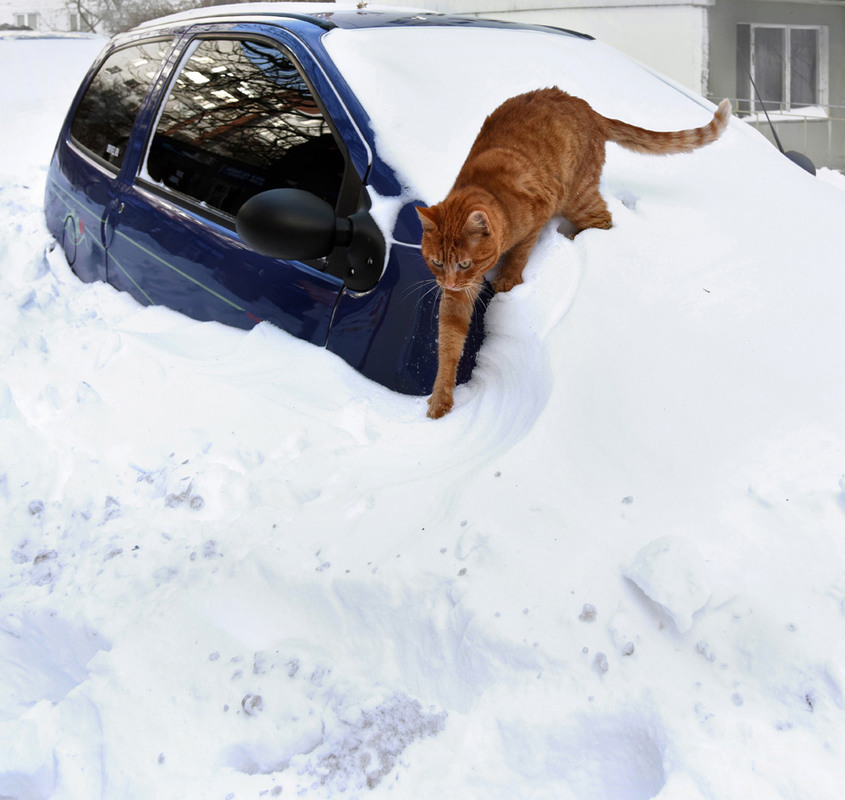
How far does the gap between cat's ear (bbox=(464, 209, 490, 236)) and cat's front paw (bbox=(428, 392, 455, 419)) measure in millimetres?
437

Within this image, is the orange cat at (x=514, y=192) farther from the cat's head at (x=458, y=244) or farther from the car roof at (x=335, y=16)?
the car roof at (x=335, y=16)

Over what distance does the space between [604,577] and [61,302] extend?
2831 mm

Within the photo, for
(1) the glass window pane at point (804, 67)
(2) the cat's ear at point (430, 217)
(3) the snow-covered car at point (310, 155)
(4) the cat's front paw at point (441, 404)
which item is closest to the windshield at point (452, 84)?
(3) the snow-covered car at point (310, 155)

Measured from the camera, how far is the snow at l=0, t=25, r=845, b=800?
4.91 feet

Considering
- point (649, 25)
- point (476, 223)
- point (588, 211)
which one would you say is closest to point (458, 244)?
point (476, 223)

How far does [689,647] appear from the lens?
154 cm

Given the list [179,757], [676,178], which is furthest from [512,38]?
[179,757]

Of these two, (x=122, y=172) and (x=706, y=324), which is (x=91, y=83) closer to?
(x=122, y=172)

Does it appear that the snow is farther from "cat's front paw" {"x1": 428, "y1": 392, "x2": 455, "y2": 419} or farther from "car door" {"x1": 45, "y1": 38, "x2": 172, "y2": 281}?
"car door" {"x1": 45, "y1": 38, "x2": 172, "y2": 281}

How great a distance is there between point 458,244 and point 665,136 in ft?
3.33

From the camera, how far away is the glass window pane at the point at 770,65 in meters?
10.3

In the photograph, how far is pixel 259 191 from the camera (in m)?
2.70

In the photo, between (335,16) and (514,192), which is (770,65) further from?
(514,192)

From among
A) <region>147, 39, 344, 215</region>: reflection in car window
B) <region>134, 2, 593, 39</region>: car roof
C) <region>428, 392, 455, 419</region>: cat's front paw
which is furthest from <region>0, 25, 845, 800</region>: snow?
<region>134, 2, 593, 39</region>: car roof
